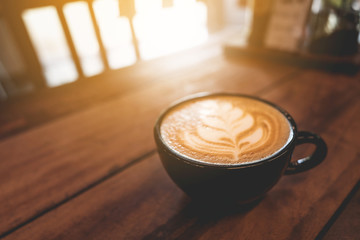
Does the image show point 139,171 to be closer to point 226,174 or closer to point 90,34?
point 226,174

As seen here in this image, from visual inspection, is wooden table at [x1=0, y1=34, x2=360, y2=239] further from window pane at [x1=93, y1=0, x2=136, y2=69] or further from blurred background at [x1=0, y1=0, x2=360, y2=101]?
window pane at [x1=93, y1=0, x2=136, y2=69]

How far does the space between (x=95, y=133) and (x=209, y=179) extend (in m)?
0.49

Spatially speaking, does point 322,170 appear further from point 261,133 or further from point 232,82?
point 232,82

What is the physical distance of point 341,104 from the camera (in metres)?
0.79

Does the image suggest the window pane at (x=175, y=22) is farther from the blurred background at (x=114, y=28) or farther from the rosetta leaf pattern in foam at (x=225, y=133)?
the rosetta leaf pattern in foam at (x=225, y=133)

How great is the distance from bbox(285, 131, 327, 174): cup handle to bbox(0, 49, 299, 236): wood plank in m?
0.36

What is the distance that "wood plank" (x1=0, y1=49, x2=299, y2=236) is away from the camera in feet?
1.75

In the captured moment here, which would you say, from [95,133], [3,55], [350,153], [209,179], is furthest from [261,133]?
[3,55]

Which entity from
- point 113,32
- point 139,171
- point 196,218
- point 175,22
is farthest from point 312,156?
point 113,32

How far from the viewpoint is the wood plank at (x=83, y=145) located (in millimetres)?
532

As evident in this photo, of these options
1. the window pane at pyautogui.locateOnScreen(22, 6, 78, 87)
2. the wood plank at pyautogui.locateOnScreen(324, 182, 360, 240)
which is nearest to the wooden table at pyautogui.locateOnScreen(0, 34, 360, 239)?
the wood plank at pyautogui.locateOnScreen(324, 182, 360, 240)

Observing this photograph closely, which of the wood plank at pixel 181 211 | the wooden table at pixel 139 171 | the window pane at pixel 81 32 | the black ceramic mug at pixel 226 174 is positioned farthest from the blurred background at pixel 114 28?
the black ceramic mug at pixel 226 174

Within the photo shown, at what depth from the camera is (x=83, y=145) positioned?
2.26ft

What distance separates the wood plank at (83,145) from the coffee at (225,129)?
0.63ft
